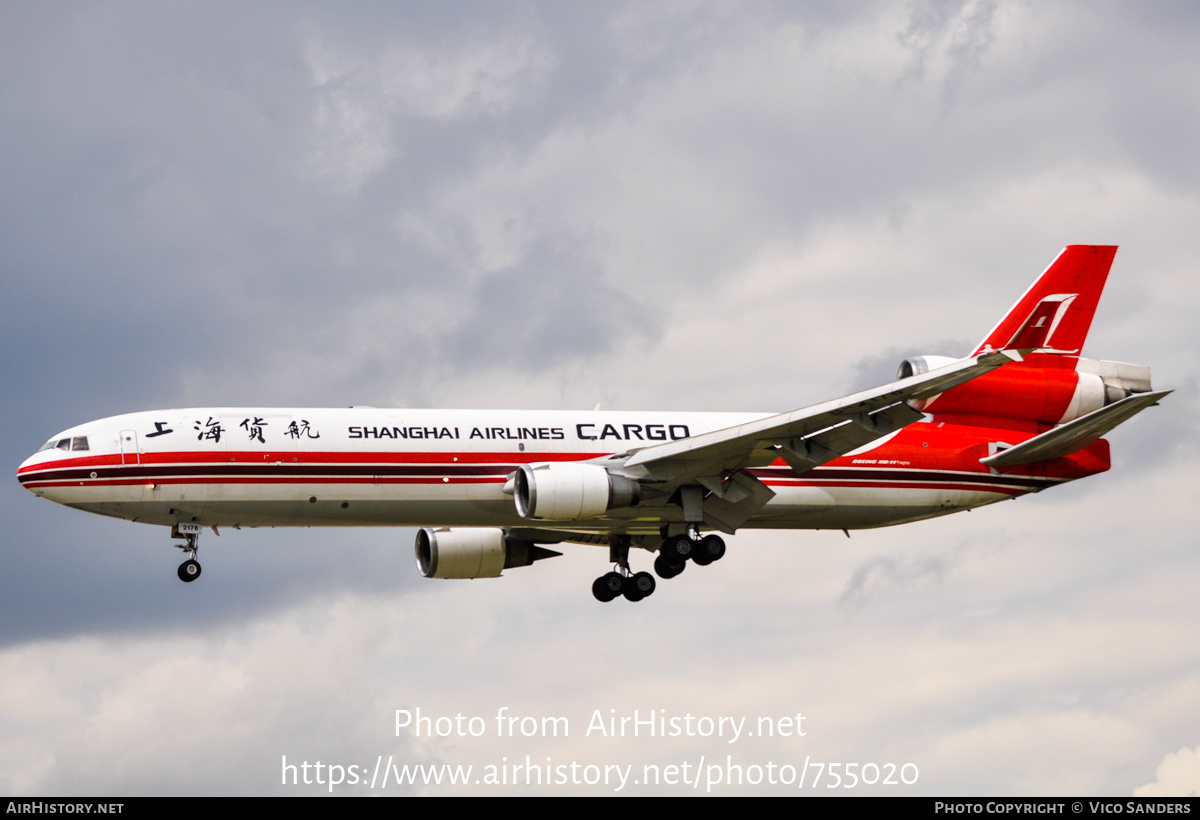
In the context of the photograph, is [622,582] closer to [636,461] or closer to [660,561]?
[660,561]

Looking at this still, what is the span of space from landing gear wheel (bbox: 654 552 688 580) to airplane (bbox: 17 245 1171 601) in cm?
10

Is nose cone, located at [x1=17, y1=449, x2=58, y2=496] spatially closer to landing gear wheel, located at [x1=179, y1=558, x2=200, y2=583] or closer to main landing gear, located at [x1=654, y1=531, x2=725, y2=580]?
landing gear wheel, located at [x1=179, y1=558, x2=200, y2=583]

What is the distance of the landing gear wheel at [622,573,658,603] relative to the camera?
56062 mm

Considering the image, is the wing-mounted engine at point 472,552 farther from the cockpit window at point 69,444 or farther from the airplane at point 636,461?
the cockpit window at point 69,444

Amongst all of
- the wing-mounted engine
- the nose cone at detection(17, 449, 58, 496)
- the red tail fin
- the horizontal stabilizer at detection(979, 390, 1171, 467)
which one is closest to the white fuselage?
the nose cone at detection(17, 449, 58, 496)

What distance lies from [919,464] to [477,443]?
15336mm

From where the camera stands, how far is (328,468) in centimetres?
4816

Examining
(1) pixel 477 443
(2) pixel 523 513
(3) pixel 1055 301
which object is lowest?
(2) pixel 523 513

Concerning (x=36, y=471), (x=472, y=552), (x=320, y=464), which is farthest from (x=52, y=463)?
(x=472, y=552)

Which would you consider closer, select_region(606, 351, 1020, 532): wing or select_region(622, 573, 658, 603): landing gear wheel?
select_region(606, 351, 1020, 532): wing

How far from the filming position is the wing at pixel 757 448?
45.6 m

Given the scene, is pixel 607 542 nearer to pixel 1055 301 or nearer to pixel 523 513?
pixel 523 513

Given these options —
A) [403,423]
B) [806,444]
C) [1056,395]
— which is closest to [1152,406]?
[1056,395]

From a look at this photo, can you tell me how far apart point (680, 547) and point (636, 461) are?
4273mm
